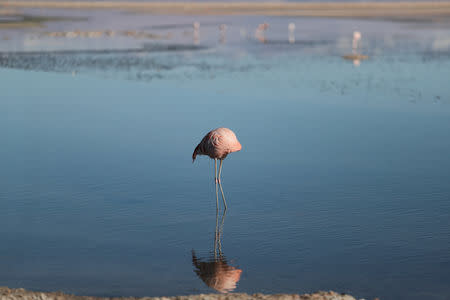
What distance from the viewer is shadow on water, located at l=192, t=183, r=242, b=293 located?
710 centimetres

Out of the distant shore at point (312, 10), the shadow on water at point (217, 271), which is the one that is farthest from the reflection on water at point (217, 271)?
the distant shore at point (312, 10)

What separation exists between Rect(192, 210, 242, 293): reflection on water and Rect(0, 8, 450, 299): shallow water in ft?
0.25

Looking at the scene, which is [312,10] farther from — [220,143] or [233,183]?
[220,143]

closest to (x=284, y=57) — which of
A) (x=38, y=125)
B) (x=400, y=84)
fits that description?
(x=400, y=84)

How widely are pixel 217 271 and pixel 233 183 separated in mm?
3351

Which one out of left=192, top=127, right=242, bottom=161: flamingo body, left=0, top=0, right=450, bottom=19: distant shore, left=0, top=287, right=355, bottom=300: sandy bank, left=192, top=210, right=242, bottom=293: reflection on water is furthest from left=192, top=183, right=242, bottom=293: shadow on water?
left=0, top=0, right=450, bottom=19: distant shore

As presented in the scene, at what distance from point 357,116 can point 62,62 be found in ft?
45.3

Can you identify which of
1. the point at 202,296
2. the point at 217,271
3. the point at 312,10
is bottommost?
the point at 202,296

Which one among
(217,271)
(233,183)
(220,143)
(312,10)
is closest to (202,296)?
(217,271)

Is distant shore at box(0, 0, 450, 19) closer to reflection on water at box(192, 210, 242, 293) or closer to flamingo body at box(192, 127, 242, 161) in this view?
flamingo body at box(192, 127, 242, 161)

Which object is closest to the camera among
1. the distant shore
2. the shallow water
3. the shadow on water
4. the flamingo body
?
the shadow on water

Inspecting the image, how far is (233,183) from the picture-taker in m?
10.7

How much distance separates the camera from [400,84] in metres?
20.6

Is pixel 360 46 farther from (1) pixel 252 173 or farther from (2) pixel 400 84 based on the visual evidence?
(1) pixel 252 173
